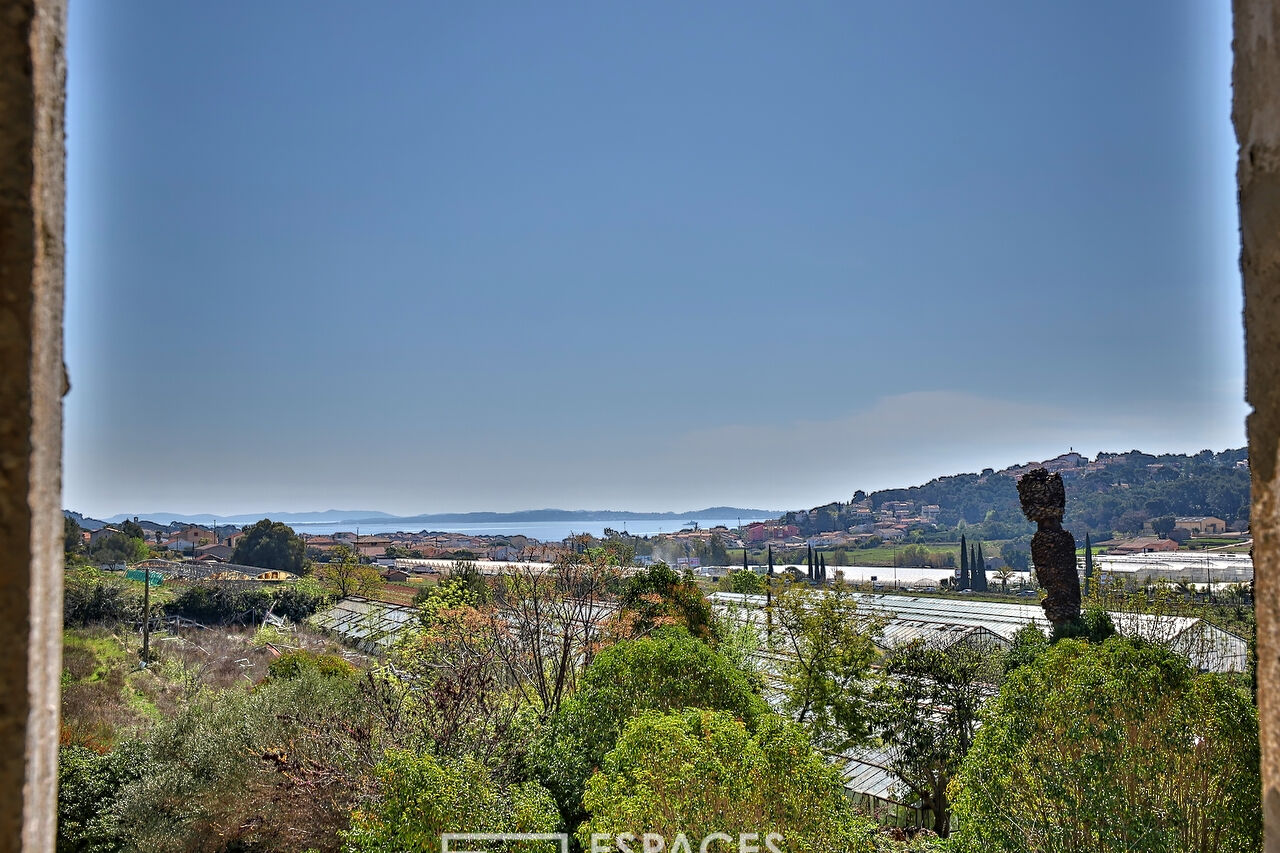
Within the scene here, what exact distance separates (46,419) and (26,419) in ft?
0.13

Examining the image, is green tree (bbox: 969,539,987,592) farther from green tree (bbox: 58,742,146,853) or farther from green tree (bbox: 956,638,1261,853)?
green tree (bbox: 58,742,146,853)

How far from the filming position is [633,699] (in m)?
7.19

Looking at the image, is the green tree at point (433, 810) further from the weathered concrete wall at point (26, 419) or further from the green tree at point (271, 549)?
the green tree at point (271, 549)

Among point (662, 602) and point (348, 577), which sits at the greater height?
point (662, 602)

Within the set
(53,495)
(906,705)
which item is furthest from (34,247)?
(906,705)

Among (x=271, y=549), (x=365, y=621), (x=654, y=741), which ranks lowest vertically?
(x=365, y=621)

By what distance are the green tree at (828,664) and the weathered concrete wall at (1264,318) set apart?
12.7m

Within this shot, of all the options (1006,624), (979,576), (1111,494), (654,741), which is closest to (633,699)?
(654,741)

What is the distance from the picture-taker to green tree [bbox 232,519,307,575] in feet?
125

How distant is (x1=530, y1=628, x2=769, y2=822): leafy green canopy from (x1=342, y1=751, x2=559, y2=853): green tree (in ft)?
4.91

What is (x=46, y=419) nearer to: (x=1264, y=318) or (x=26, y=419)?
(x=26, y=419)

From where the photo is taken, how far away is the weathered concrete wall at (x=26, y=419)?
815mm

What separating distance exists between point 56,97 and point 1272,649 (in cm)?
158

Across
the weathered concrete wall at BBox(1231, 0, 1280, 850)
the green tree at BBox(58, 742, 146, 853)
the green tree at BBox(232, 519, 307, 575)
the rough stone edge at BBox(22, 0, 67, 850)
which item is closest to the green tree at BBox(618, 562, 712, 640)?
the green tree at BBox(58, 742, 146, 853)
